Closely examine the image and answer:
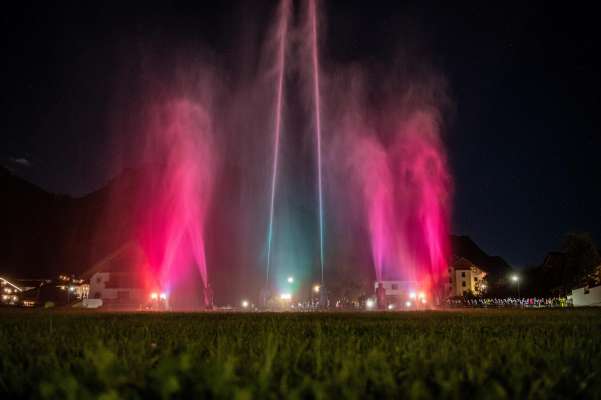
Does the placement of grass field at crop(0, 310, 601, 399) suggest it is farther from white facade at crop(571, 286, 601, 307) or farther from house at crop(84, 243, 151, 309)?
house at crop(84, 243, 151, 309)

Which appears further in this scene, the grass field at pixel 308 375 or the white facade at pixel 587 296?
the white facade at pixel 587 296

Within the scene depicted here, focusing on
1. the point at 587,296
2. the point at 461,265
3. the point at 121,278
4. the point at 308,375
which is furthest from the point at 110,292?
the point at 461,265

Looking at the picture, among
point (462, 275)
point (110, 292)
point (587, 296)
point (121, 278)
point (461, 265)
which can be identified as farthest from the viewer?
point (462, 275)

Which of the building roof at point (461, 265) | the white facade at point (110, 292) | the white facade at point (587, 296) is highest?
the building roof at point (461, 265)

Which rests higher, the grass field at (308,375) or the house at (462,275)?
the house at (462,275)

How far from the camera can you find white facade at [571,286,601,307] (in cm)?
6092

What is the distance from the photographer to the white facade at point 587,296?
6092 centimetres

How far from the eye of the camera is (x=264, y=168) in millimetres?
57531

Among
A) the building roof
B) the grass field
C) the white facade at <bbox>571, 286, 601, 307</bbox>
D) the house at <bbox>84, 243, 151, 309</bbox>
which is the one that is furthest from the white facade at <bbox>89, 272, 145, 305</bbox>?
the building roof

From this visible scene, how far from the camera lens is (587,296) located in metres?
64.2

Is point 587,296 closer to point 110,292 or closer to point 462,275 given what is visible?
point 110,292

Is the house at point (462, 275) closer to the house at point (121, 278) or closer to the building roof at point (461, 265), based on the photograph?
the building roof at point (461, 265)

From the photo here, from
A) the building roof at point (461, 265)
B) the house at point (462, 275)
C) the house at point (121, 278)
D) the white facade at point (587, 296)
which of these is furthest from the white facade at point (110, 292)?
the building roof at point (461, 265)

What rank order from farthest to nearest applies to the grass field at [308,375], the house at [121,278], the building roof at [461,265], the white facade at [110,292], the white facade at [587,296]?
the building roof at [461,265] < the house at [121,278] < the white facade at [110,292] < the white facade at [587,296] < the grass field at [308,375]
